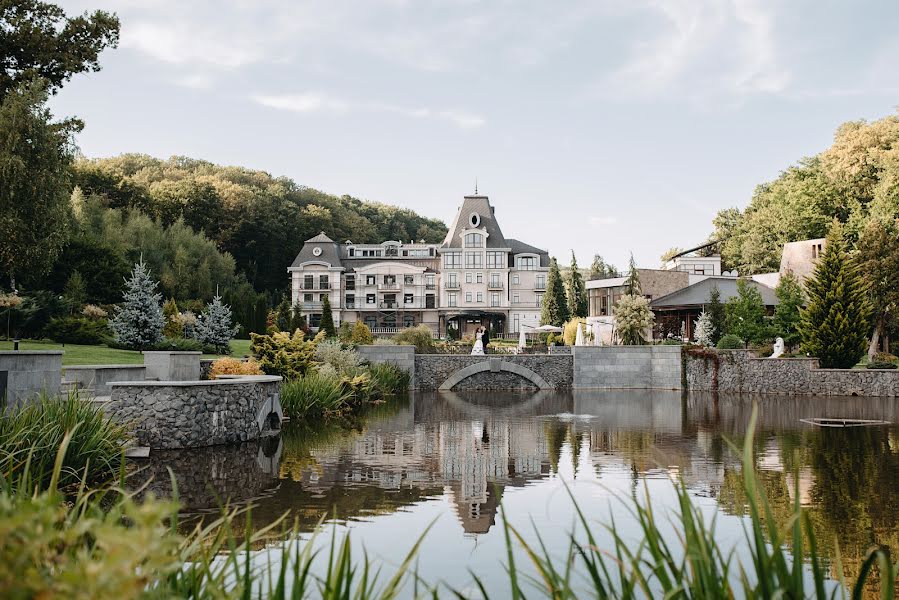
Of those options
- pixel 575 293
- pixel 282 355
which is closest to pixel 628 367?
pixel 282 355

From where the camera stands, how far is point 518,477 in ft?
32.2

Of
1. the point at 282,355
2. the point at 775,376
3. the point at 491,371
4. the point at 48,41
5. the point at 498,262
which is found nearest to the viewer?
the point at 282,355

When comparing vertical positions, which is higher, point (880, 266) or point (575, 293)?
point (575, 293)

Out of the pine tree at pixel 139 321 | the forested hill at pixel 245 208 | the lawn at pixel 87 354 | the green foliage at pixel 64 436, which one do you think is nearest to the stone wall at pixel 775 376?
the pine tree at pixel 139 321

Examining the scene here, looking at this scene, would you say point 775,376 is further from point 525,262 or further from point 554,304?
point 525,262

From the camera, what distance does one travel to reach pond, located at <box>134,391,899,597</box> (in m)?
Answer: 6.78

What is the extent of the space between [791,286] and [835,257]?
4.91 metres

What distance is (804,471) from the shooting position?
9984 mm

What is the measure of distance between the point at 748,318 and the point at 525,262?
30067 millimetres

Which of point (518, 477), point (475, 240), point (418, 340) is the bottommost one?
point (518, 477)

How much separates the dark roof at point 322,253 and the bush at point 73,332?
38.8m

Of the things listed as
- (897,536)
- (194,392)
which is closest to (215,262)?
(194,392)

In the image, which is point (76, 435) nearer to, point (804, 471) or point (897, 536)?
point (897, 536)

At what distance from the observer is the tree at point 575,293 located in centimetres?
5519
